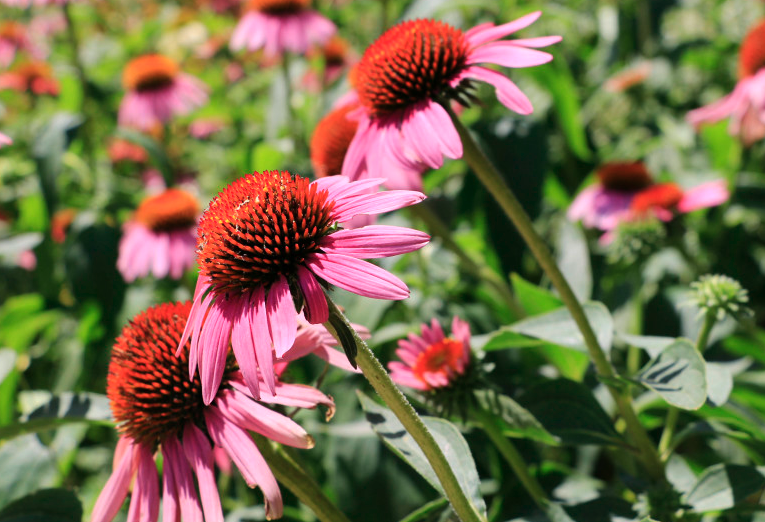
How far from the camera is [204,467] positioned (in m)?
0.71

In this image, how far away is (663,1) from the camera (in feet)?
6.64

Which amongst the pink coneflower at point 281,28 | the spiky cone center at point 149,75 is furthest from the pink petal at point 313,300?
the spiky cone center at point 149,75

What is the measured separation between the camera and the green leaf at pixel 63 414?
90cm

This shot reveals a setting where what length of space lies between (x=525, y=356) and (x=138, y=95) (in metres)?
1.89

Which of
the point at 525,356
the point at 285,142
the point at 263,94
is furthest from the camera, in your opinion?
the point at 263,94

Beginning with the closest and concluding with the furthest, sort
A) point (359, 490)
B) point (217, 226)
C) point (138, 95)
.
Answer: point (217, 226) → point (359, 490) → point (138, 95)

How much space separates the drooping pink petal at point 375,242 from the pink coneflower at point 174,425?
0.17 metres

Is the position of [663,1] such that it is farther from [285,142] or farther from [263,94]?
[263,94]

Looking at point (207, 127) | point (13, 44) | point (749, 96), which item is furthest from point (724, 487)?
point (13, 44)

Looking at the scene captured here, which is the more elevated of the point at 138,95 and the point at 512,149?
the point at 138,95

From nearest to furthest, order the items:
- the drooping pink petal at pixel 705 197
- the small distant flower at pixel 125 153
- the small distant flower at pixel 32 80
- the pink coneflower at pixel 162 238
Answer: the drooping pink petal at pixel 705 197
the pink coneflower at pixel 162 238
the small distant flower at pixel 125 153
the small distant flower at pixel 32 80

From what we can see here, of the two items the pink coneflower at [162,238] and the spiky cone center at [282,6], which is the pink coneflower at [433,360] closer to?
the pink coneflower at [162,238]

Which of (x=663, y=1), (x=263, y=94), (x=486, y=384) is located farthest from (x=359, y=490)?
(x=263, y=94)

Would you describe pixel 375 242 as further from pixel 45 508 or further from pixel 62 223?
pixel 62 223
